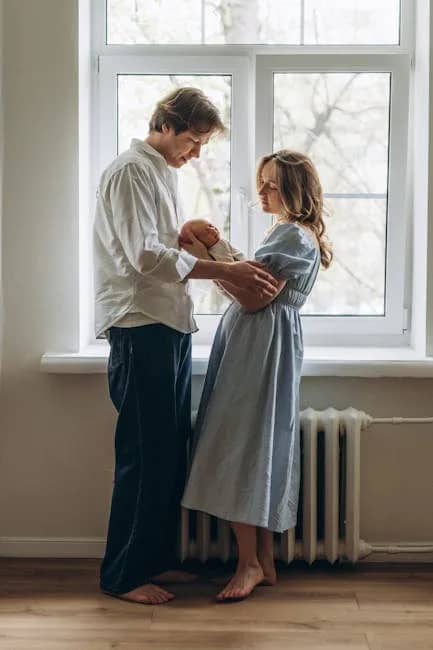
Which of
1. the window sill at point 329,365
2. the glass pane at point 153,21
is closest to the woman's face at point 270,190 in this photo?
the window sill at point 329,365

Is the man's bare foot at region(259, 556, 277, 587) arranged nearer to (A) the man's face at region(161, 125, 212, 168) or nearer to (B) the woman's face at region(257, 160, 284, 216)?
(B) the woman's face at region(257, 160, 284, 216)

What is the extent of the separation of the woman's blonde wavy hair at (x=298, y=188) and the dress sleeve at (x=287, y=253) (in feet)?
0.26

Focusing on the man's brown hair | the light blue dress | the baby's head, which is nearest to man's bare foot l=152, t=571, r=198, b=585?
the light blue dress

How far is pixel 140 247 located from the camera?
2.33 metres

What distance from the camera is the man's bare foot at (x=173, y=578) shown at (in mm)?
2605

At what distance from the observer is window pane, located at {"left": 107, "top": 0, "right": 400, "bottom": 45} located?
2904 mm

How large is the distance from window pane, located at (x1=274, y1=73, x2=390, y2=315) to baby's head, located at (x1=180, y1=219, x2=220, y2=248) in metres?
0.55

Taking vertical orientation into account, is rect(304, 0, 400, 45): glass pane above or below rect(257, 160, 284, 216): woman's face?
above

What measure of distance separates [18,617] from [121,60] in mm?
1767

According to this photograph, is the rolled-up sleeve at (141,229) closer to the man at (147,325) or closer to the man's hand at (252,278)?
the man at (147,325)

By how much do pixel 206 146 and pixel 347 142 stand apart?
0.47m

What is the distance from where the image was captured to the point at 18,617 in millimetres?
2352

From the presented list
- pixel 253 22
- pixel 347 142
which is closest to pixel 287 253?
pixel 347 142

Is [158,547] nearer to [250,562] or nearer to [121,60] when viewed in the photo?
[250,562]
